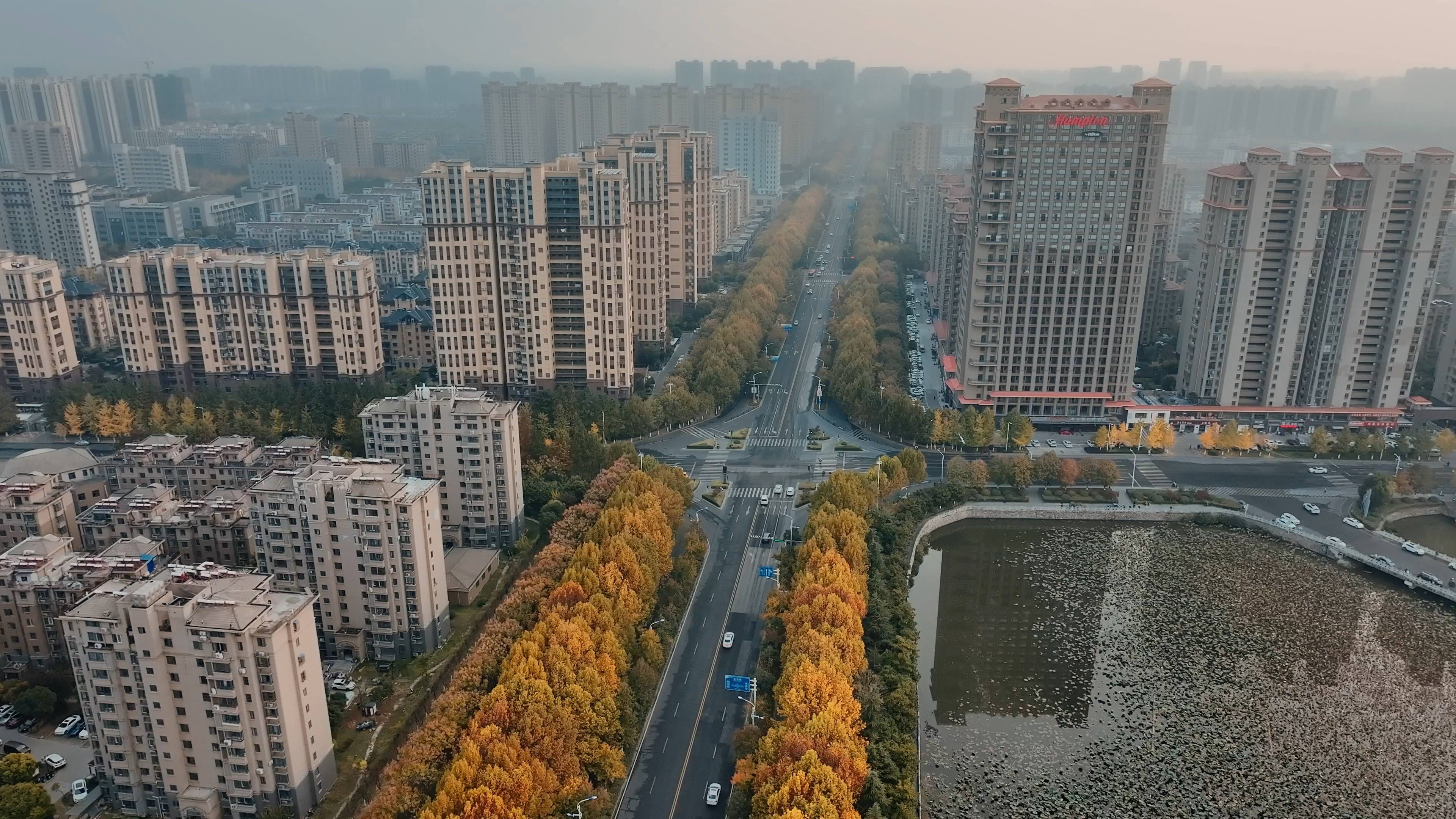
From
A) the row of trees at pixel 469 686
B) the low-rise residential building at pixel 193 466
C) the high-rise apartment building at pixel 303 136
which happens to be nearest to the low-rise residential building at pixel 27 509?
the low-rise residential building at pixel 193 466

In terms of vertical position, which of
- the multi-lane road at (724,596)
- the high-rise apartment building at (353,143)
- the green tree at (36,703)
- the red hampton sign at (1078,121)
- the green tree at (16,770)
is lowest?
the multi-lane road at (724,596)

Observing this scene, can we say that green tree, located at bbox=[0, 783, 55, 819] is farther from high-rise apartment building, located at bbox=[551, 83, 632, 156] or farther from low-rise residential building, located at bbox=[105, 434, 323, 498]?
high-rise apartment building, located at bbox=[551, 83, 632, 156]

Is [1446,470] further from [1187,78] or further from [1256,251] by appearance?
[1187,78]

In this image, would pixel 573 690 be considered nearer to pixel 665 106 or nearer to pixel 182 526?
pixel 182 526

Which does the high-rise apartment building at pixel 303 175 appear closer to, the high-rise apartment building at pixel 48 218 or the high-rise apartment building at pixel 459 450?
the high-rise apartment building at pixel 48 218

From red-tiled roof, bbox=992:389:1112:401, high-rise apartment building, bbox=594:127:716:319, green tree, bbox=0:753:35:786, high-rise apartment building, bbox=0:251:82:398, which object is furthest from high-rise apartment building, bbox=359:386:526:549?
high-rise apartment building, bbox=0:251:82:398

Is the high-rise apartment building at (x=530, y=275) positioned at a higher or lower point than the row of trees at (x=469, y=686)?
higher

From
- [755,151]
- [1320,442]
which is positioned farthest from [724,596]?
[755,151]
